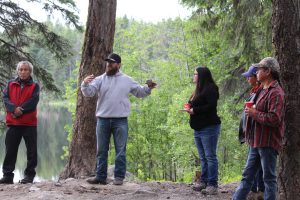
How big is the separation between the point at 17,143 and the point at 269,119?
393cm

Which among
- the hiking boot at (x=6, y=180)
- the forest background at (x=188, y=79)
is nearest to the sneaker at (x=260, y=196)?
the forest background at (x=188, y=79)

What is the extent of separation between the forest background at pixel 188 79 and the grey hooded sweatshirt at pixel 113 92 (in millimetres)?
2985

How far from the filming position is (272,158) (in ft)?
13.4

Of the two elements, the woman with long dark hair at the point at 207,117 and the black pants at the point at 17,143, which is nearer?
the woman with long dark hair at the point at 207,117

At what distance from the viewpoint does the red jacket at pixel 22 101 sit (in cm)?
598

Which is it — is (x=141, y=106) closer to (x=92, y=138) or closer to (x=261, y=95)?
(x=92, y=138)

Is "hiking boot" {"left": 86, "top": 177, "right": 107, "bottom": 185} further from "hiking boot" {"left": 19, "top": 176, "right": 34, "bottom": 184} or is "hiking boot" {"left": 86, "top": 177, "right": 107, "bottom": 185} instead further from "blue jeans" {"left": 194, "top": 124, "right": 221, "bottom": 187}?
"blue jeans" {"left": 194, "top": 124, "right": 221, "bottom": 187}

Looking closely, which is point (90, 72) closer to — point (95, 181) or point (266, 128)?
point (95, 181)

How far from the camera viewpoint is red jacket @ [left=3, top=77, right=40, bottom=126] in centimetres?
598

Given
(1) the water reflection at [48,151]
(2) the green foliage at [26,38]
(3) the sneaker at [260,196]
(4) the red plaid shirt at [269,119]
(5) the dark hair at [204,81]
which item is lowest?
(1) the water reflection at [48,151]

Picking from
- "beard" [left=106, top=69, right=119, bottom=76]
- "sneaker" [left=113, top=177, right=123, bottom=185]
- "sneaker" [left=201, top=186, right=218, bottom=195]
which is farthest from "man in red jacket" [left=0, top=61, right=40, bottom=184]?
"sneaker" [left=201, top=186, right=218, bottom=195]

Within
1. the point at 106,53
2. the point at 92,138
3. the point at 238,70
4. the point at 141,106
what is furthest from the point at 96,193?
the point at 141,106

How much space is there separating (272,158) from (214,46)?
1578 cm

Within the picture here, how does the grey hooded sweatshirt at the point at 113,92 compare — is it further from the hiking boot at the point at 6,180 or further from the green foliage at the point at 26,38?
the green foliage at the point at 26,38
